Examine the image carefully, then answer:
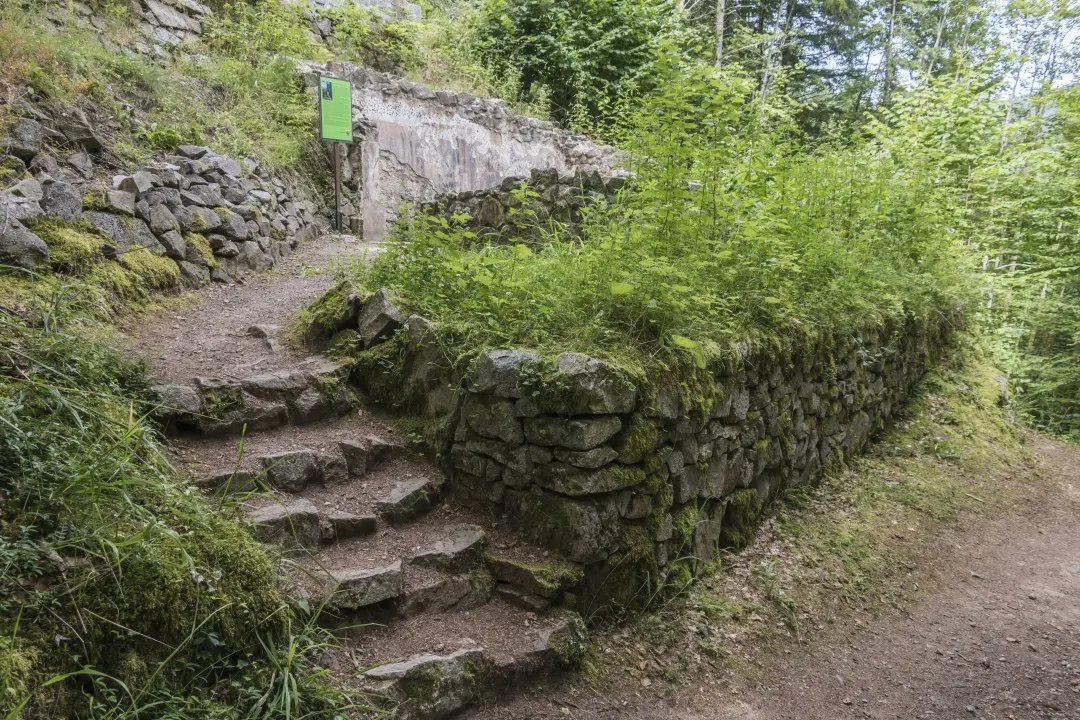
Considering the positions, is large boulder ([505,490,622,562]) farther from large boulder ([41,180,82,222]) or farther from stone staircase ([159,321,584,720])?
large boulder ([41,180,82,222])

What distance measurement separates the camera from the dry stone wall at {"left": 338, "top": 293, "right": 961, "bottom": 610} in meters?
3.63

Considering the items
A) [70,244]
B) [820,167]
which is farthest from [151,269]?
[820,167]

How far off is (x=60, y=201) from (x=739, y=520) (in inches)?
235

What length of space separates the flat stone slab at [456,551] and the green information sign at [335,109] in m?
6.63

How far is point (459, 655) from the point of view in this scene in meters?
3.01

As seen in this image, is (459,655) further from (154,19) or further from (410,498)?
(154,19)

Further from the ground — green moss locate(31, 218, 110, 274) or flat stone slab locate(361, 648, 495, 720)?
green moss locate(31, 218, 110, 274)

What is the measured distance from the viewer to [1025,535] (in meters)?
6.02

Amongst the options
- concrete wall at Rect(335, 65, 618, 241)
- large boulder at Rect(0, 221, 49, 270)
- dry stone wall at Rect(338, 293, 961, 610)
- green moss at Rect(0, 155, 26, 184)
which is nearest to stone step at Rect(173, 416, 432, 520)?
dry stone wall at Rect(338, 293, 961, 610)

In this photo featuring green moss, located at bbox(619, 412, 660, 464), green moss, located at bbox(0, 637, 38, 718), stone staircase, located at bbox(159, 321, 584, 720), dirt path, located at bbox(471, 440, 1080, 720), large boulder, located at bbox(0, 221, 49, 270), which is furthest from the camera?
large boulder, located at bbox(0, 221, 49, 270)

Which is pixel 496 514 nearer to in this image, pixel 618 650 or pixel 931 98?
pixel 618 650

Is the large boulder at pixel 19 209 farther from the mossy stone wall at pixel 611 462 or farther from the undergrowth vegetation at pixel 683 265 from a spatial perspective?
the mossy stone wall at pixel 611 462

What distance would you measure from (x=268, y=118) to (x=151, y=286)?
14.8 ft

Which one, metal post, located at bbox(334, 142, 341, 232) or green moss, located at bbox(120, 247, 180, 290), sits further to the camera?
metal post, located at bbox(334, 142, 341, 232)
